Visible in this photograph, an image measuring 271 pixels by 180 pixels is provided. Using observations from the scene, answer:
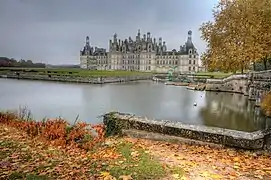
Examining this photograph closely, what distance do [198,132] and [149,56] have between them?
106704 mm

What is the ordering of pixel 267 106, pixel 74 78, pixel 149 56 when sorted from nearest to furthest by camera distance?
1. pixel 267 106
2. pixel 74 78
3. pixel 149 56

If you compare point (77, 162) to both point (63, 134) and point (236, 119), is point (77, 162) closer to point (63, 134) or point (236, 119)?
point (63, 134)

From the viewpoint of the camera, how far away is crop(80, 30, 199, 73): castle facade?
357 ft

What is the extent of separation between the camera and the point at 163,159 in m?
5.73

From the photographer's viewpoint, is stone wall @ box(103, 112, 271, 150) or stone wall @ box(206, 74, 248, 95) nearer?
stone wall @ box(103, 112, 271, 150)

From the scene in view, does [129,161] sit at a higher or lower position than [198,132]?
lower

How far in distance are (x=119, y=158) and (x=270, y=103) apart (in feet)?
41.2

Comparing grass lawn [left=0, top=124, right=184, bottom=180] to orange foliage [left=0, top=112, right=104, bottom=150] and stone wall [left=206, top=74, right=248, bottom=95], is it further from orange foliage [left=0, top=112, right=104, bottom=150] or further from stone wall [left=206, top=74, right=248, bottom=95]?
stone wall [left=206, top=74, right=248, bottom=95]

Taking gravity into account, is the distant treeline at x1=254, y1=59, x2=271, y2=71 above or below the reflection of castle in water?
above

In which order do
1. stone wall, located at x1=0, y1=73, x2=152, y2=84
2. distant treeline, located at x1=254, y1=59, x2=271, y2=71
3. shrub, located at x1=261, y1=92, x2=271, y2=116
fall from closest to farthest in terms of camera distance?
1. shrub, located at x1=261, y1=92, x2=271, y2=116
2. distant treeline, located at x1=254, y1=59, x2=271, y2=71
3. stone wall, located at x1=0, y1=73, x2=152, y2=84

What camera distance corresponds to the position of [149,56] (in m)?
113

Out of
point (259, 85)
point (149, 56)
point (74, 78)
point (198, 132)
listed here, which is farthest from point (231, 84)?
point (149, 56)

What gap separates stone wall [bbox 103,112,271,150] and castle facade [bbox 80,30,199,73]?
100 metres

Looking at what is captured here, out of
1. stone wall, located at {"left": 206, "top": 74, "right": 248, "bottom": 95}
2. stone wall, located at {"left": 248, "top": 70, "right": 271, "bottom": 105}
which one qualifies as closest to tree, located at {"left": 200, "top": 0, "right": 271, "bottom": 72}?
stone wall, located at {"left": 248, "top": 70, "right": 271, "bottom": 105}
